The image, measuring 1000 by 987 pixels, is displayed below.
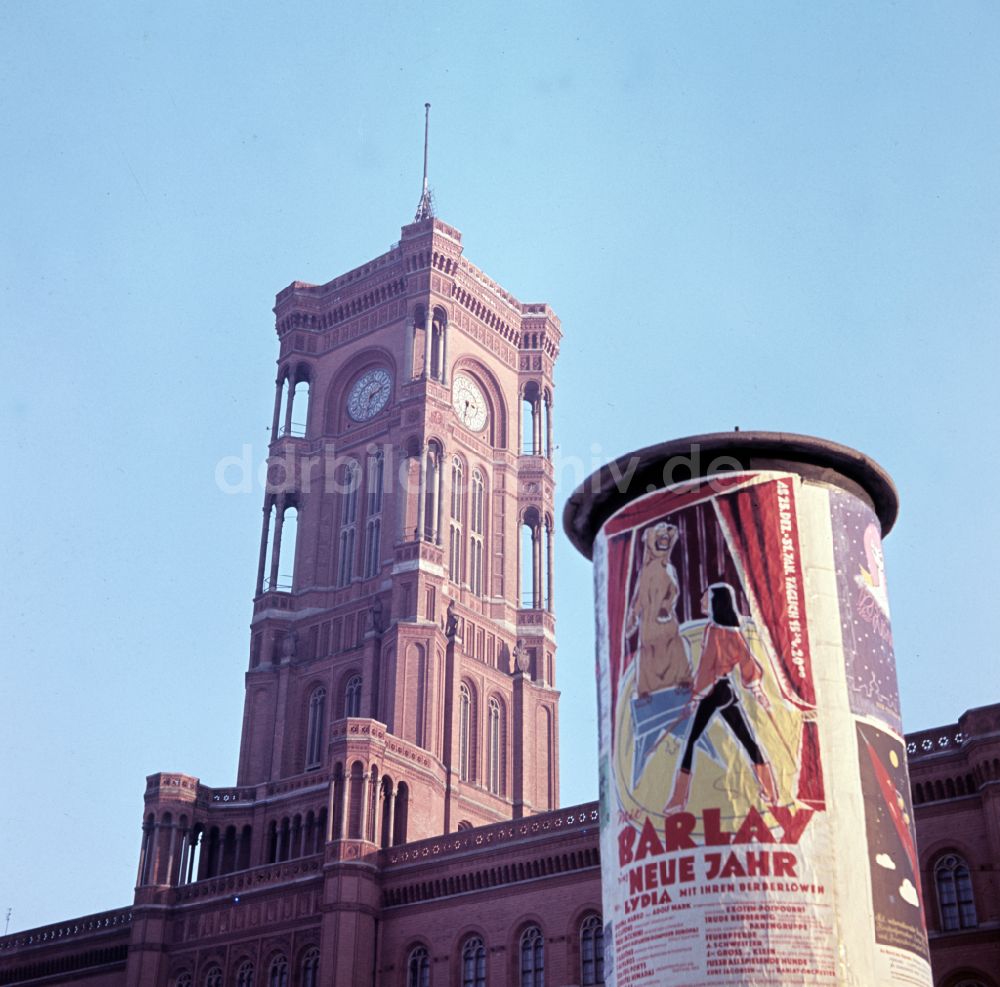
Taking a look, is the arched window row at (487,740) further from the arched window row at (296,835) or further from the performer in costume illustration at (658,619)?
the performer in costume illustration at (658,619)

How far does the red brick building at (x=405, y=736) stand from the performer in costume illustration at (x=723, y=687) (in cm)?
1751

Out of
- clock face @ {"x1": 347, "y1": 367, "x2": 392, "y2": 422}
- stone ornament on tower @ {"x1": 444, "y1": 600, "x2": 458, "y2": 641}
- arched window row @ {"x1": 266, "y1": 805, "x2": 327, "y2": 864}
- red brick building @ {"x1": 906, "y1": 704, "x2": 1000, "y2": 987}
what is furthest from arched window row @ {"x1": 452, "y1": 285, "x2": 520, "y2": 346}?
red brick building @ {"x1": 906, "y1": 704, "x2": 1000, "y2": 987}

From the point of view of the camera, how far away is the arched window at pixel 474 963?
182ft

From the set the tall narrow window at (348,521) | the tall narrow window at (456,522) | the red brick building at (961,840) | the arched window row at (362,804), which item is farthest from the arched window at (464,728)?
the red brick building at (961,840)

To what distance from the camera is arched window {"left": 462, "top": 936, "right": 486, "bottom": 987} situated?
2185 inches

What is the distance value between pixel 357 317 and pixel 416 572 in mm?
19211

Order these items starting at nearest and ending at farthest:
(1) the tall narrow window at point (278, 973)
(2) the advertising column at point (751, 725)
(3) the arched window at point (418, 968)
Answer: (2) the advertising column at point (751, 725) < (3) the arched window at point (418, 968) < (1) the tall narrow window at point (278, 973)

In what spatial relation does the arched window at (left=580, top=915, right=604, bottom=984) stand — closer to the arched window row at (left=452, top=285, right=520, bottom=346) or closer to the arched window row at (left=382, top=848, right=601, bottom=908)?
the arched window row at (left=382, top=848, right=601, bottom=908)

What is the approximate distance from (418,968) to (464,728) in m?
20.5

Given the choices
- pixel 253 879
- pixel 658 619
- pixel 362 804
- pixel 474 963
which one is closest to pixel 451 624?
pixel 362 804

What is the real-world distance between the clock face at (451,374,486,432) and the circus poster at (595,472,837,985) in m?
54.5

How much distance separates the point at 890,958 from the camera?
27438 millimetres

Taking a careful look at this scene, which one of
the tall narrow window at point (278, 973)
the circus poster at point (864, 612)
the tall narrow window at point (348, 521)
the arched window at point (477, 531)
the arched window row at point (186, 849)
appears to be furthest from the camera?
the arched window at point (477, 531)

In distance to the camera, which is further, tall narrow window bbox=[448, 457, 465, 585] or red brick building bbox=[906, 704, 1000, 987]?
tall narrow window bbox=[448, 457, 465, 585]
